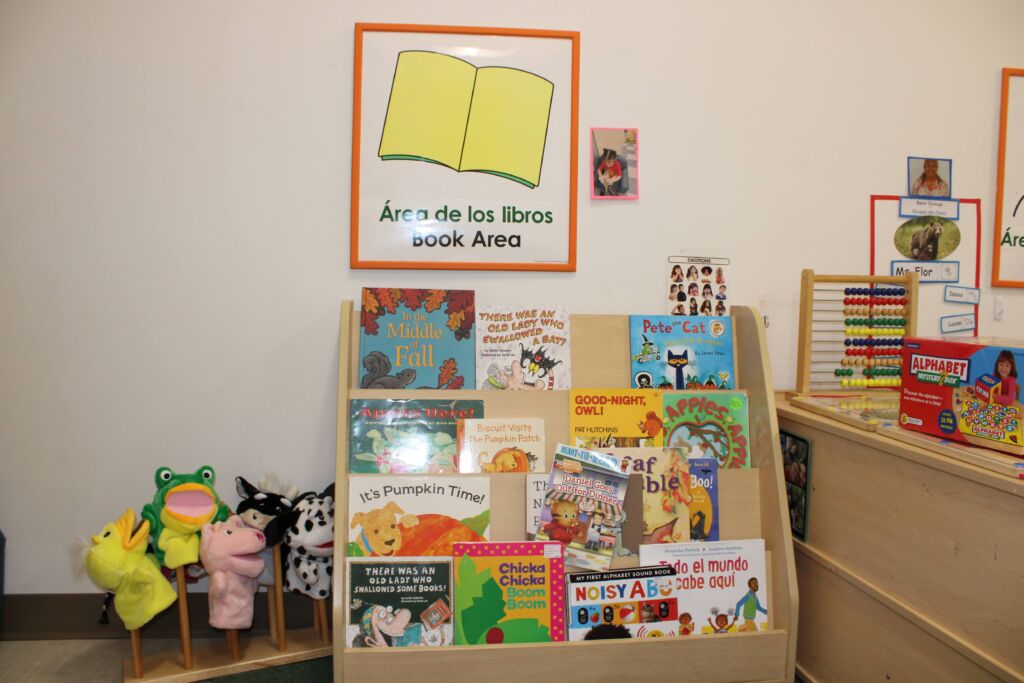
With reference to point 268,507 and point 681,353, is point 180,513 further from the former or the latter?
point 681,353

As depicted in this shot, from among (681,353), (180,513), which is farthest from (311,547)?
(681,353)

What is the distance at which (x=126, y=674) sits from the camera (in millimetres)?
1859

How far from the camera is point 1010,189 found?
223 centimetres

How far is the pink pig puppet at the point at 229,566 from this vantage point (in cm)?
184

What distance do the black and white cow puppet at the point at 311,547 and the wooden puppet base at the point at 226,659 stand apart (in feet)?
0.56

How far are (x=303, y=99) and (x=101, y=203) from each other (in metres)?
0.67

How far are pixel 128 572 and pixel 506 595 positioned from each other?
101 centimetres

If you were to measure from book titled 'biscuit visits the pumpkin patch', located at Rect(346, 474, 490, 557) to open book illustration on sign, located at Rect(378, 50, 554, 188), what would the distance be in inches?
36.9

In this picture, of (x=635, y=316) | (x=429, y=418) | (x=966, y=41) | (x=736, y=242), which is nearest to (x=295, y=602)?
(x=429, y=418)

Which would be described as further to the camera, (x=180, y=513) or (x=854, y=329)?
(x=854, y=329)

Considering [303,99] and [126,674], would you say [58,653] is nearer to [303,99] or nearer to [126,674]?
[126,674]

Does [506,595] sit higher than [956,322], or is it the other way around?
[956,322]

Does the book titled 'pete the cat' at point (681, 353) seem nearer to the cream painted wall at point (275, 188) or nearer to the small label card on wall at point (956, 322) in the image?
the cream painted wall at point (275, 188)

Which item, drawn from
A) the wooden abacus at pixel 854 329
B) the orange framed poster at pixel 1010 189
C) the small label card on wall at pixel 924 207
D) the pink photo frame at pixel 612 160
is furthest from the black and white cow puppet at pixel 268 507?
the orange framed poster at pixel 1010 189
